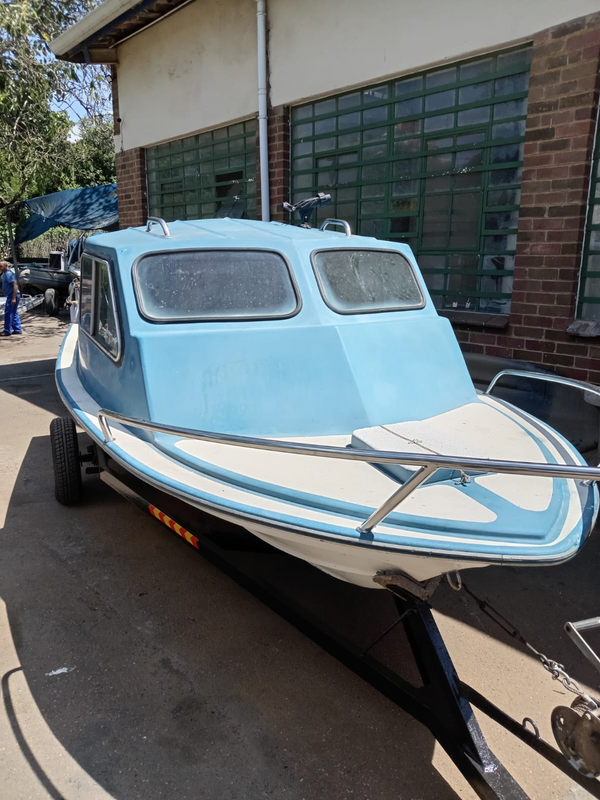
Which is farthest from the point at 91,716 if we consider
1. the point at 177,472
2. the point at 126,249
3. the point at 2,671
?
the point at 126,249

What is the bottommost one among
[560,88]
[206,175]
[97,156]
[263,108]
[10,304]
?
[10,304]

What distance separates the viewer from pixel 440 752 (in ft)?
7.74

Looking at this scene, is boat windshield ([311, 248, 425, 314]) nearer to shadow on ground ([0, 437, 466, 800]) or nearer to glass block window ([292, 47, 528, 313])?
shadow on ground ([0, 437, 466, 800])

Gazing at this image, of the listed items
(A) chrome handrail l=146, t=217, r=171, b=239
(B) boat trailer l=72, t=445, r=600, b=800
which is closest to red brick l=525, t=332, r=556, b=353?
(B) boat trailer l=72, t=445, r=600, b=800

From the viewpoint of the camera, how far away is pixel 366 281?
12.2 feet

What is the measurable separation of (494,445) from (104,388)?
222cm

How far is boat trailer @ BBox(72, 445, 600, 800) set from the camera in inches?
75.9

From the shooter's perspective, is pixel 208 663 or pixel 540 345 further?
pixel 540 345

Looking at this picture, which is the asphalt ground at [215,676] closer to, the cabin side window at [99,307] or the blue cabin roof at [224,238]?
the cabin side window at [99,307]

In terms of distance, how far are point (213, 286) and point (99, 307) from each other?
0.98 m

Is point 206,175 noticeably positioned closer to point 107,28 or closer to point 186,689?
point 107,28

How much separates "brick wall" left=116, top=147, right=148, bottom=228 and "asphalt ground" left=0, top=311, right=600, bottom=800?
6491 millimetres

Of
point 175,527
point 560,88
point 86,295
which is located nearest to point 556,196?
point 560,88

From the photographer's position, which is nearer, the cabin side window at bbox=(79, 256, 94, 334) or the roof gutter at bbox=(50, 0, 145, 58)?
the cabin side window at bbox=(79, 256, 94, 334)
